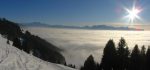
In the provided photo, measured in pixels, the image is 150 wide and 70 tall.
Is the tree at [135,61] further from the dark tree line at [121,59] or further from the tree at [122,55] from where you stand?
the tree at [122,55]

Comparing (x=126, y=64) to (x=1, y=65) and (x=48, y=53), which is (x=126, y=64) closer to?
(x=1, y=65)

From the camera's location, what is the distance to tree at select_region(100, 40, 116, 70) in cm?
5662

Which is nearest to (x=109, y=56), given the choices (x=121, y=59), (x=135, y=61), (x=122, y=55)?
(x=121, y=59)

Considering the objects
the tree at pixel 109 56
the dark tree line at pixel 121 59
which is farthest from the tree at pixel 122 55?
the tree at pixel 109 56

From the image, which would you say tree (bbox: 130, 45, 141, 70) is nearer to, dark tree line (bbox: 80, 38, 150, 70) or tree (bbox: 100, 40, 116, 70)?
dark tree line (bbox: 80, 38, 150, 70)

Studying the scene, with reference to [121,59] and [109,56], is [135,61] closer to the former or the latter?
[121,59]

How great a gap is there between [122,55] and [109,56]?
295cm

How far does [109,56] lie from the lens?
5703cm

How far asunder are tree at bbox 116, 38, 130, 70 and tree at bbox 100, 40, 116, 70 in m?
1.20

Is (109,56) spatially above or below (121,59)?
above

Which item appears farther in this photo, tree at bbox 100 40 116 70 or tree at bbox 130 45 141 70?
tree at bbox 130 45 141 70

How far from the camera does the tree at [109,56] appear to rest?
56625mm

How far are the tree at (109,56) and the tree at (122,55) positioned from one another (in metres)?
1.20

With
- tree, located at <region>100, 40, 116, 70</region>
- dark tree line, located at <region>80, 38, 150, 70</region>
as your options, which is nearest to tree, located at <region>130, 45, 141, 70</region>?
dark tree line, located at <region>80, 38, 150, 70</region>
